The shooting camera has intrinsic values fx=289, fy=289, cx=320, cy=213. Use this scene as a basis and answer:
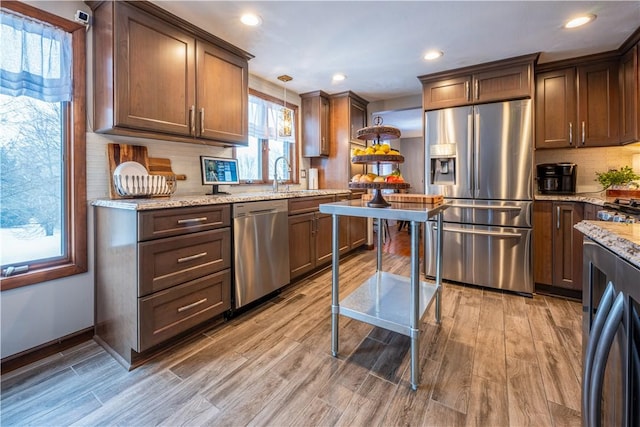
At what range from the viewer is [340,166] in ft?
13.4

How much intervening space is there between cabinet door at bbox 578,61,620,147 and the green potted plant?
0.95ft

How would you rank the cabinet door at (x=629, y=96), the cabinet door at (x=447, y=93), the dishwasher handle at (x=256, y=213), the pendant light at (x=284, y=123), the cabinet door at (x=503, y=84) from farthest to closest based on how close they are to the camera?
the pendant light at (x=284, y=123), the cabinet door at (x=447, y=93), the cabinet door at (x=503, y=84), the cabinet door at (x=629, y=96), the dishwasher handle at (x=256, y=213)

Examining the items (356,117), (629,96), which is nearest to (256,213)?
(356,117)

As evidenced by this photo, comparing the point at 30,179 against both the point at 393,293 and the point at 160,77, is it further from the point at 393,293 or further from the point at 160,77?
the point at 393,293

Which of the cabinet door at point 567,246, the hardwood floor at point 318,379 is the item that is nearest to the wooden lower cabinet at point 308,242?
the hardwood floor at point 318,379

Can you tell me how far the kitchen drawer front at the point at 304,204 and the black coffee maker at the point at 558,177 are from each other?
89.1 inches

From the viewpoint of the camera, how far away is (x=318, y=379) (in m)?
1.59

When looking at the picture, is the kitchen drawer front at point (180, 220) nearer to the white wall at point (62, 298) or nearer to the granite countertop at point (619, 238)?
the white wall at point (62, 298)

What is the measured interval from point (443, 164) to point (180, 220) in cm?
262

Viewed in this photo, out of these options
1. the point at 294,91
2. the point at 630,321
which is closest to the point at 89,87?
the point at 294,91

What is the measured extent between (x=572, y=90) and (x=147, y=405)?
13.6 ft

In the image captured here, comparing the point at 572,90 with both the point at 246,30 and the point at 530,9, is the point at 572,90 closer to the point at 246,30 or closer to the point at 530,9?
the point at 530,9

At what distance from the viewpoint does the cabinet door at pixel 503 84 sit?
2.73 m

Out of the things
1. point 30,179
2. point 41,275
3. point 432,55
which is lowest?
point 41,275
